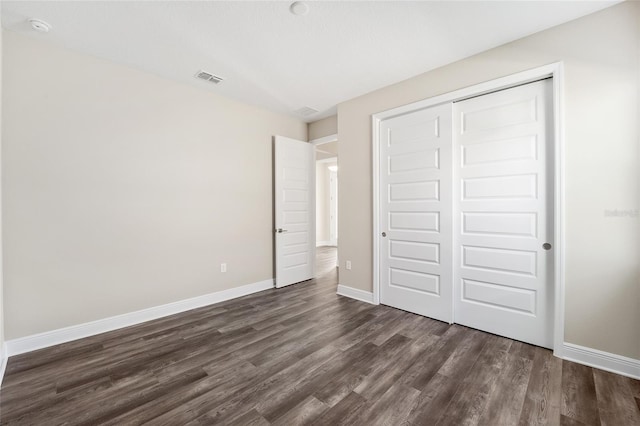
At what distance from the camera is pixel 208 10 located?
210 cm

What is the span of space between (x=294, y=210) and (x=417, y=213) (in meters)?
Result: 2.06

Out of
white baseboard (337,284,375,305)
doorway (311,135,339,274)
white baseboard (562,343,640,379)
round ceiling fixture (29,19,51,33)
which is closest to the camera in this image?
white baseboard (562,343,640,379)

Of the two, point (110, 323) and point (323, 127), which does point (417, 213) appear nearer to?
point (323, 127)

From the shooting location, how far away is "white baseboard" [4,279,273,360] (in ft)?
7.75

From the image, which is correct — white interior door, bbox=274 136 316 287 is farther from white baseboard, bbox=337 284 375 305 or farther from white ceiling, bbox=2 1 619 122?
white ceiling, bbox=2 1 619 122

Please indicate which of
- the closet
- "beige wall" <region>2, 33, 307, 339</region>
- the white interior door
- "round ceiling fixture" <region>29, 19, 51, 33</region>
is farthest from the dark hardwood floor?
"round ceiling fixture" <region>29, 19, 51, 33</region>

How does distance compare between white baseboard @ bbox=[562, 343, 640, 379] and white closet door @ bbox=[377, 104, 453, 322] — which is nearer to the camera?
white baseboard @ bbox=[562, 343, 640, 379]

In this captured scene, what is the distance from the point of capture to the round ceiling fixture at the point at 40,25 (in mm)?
2186

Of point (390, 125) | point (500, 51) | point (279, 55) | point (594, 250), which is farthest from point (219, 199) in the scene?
point (594, 250)

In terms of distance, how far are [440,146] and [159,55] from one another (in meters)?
3.14

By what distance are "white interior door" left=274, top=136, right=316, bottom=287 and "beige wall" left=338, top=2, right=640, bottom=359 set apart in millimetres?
3045

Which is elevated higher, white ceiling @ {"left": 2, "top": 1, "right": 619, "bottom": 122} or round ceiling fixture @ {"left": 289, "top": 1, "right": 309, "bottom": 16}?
white ceiling @ {"left": 2, "top": 1, "right": 619, "bottom": 122}

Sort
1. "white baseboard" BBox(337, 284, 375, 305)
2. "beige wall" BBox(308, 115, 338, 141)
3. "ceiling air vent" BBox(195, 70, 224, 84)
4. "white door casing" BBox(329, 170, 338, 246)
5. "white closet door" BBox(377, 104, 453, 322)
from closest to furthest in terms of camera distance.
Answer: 1. "white closet door" BBox(377, 104, 453, 322)
2. "ceiling air vent" BBox(195, 70, 224, 84)
3. "white baseboard" BBox(337, 284, 375, 305)
4. "beige wall" BBox(308, 115, 338, 141)
5. "white door casing" BBox(329, 170, 338, 246)

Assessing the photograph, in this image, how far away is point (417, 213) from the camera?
3.19m
